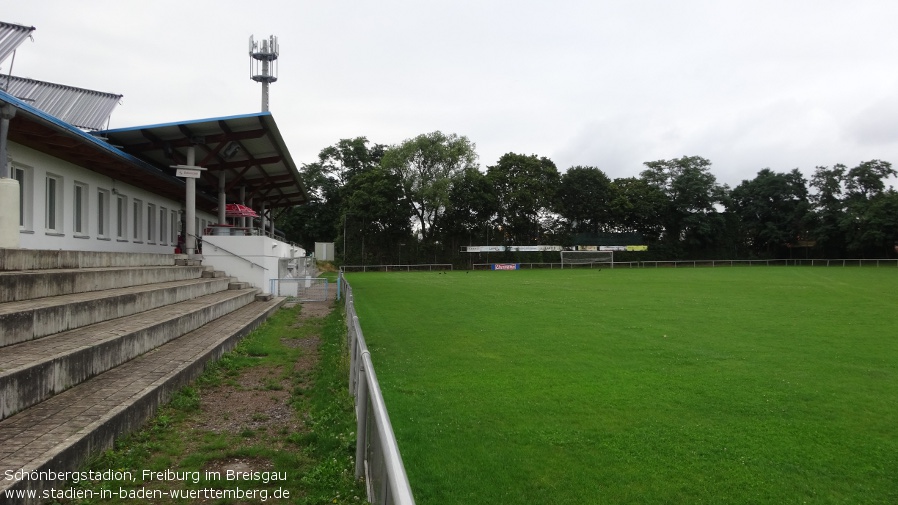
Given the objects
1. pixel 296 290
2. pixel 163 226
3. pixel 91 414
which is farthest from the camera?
pixel 296 290

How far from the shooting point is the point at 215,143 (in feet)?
63.8

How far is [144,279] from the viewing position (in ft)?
36.6

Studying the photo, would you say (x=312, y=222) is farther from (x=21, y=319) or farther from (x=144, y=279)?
(x=21, y=319)

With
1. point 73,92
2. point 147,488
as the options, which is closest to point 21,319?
point 147,488

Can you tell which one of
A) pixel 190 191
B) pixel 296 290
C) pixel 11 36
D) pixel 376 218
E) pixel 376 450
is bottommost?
pixel 296 290

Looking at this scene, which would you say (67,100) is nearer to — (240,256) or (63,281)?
(240,256)

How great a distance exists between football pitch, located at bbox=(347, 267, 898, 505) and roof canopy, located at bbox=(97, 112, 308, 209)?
8.46m

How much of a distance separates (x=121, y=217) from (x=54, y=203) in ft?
13.4

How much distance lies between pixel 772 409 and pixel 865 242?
66.4 metres

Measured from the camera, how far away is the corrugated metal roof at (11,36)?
453 inches

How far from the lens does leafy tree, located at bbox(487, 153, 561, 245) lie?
65581 millimetres

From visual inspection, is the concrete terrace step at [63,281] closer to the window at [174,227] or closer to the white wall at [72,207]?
the white wall at [72,207]

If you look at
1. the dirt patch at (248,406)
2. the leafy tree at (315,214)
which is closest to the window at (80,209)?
the dirt patch at (248,406)

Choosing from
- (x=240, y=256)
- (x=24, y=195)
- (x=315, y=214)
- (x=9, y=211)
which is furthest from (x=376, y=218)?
(x=9, y=211)
